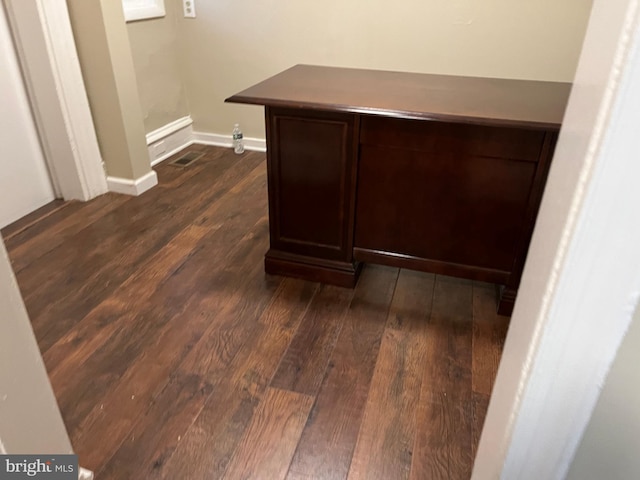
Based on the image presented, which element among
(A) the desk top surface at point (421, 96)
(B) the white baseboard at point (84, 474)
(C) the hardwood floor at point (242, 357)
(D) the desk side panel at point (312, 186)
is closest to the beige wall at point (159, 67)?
(C) the hardwood floor at point (242, 357)

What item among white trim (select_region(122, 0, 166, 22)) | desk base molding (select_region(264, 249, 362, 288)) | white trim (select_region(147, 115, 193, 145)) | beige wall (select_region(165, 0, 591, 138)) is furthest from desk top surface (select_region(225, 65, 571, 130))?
white trim (select_region(147, 115, 193, 145))

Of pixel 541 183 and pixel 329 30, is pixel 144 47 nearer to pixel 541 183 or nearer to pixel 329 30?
pixel 329 30

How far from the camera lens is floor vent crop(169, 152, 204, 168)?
3516 millimetres

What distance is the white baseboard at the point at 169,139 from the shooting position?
137 inches

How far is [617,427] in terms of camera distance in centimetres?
67

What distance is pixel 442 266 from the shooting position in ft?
6.70

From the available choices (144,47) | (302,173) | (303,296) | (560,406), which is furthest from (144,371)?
(144,47)

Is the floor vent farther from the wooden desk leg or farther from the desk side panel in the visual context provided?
the wooden desk leg

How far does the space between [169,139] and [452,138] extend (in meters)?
2.46

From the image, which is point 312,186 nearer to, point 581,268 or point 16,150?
point 581,268

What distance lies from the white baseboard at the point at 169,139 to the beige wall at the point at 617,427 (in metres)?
3.20

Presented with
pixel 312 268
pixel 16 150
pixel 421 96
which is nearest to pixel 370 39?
pixel 421 96

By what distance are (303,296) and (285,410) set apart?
620mm

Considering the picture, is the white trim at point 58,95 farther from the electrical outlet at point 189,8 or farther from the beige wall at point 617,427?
the beige wall at point 617,427
